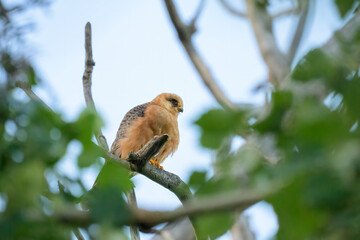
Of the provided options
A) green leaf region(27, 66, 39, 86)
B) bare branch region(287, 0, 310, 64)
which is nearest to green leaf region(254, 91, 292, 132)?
green leaf region(27, 66, 39, 86)

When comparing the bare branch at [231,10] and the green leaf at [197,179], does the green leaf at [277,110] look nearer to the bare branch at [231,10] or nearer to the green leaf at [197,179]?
the green leaf at [197,179]

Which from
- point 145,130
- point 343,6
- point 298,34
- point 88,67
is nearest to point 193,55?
point 145,130

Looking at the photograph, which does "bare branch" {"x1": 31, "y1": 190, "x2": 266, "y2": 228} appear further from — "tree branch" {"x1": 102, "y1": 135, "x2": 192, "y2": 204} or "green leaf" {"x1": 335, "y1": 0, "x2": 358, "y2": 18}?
"tree branch" {"x1": 102, "y1": 135, "x2": 192, "y2": 204}

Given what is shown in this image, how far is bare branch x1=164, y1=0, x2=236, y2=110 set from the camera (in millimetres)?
8906

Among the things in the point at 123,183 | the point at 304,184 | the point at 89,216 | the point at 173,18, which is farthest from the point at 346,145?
the point at 173,18

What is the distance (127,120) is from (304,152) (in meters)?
8.03

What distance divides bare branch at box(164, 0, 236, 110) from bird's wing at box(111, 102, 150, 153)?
135 centimetres

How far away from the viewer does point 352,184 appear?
155 centimetres

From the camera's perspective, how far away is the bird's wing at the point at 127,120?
919cm

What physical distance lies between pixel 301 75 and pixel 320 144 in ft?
1.22

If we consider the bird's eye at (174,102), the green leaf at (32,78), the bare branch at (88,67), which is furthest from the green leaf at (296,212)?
the bird's eye at (174,102)

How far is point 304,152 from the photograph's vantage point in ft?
5.04

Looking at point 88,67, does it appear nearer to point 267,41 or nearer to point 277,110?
point 267,41

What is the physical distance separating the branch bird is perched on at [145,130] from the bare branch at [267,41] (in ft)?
9.75
